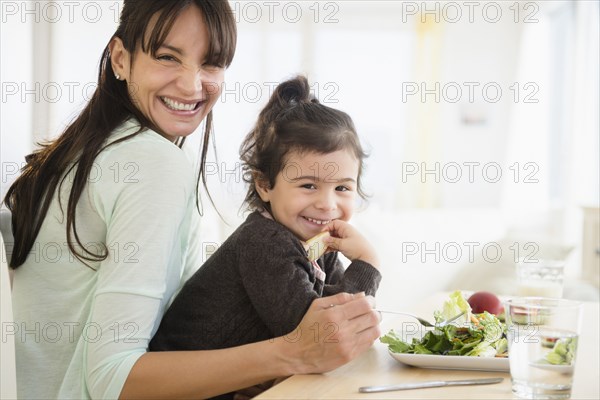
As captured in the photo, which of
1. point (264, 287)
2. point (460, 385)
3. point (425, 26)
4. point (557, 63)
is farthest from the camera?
point (425, 26)

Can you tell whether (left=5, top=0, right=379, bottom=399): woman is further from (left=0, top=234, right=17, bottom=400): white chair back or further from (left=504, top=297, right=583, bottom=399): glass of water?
(left=504, top=297, right=583, bottom=399): glass of water

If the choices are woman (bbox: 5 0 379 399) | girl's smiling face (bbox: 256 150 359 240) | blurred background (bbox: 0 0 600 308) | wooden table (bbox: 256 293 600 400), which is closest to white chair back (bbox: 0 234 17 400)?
woman (bbox: 5 0 379 399)

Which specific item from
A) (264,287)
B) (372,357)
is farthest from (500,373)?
(264,287)

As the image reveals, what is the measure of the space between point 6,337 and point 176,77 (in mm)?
593

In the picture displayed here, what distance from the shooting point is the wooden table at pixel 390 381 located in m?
0.95

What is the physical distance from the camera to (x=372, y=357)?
3.87 feet

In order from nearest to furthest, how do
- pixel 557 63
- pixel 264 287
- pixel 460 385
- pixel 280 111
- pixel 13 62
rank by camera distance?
1. pixel 460 385
2. pixel 264 287
3. pixel 280 111
4. pixel 13 62
5. pixel 557 63

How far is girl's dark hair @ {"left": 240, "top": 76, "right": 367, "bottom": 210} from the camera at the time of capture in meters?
1.43

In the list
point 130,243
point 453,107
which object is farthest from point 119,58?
point 453,107

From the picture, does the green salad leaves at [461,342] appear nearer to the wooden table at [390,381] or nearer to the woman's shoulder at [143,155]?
the wooden table at [390,381]

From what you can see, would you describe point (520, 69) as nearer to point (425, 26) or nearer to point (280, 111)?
point (425, 26)

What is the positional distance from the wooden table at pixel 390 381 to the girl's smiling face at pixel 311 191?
0.29m

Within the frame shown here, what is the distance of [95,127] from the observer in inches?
51.5

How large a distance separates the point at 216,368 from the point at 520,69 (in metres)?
6.13
